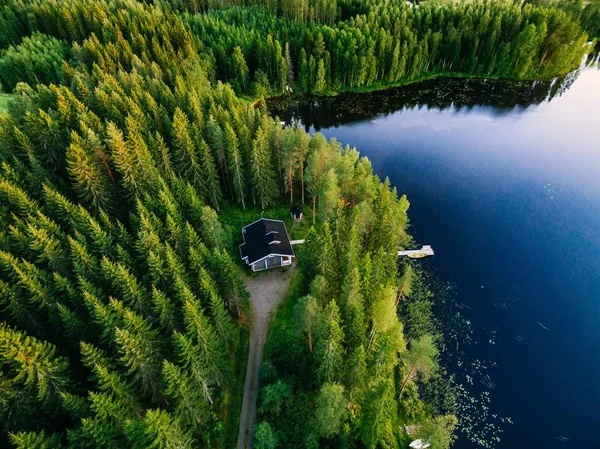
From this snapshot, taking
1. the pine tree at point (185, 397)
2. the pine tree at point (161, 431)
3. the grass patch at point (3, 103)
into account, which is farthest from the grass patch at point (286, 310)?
the grass patch at point (3, 103)

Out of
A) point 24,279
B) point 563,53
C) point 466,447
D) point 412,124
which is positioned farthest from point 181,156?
point 563,53

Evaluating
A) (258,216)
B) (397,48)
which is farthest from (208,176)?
(397,48)

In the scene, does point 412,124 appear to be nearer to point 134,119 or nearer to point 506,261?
point 506,261

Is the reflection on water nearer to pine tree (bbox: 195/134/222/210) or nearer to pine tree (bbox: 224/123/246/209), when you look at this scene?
pine tree (bbox: 224/123/246/209)

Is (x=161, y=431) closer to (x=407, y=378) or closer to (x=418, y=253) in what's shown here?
(x=407, y=378)

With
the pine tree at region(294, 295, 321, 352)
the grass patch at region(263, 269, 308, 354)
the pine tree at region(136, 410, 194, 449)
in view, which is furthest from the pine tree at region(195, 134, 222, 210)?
the pine tree at region(136, 410, 194, 449)

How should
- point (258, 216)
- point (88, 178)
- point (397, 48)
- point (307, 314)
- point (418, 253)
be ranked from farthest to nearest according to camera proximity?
point (397, 48), point (258, 216), point (418, 253), point (88, 178), point (307, 314)

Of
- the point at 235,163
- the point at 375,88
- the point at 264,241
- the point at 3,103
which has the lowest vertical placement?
the point at 264,241
